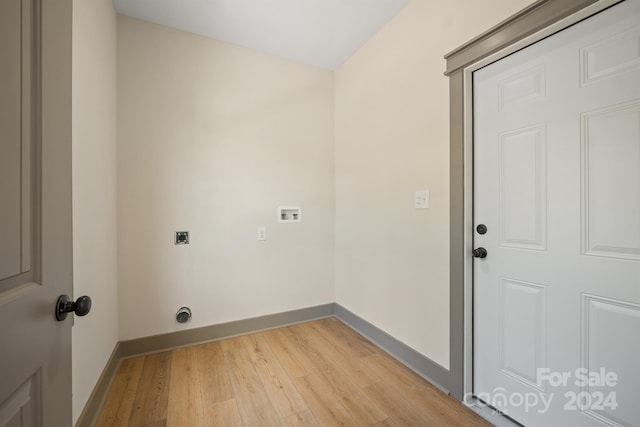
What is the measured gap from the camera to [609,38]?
1.09m

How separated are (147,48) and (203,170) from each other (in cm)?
103

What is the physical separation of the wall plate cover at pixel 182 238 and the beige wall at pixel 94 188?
0.41 meters

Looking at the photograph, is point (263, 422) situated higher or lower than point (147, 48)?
lower

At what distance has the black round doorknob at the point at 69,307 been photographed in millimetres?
680

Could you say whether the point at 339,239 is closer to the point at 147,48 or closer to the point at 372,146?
the point at 372,146

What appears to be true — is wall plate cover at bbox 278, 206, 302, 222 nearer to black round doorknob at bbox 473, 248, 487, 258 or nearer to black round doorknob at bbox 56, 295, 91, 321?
black round doorknob at bbox 473, 248, 487, 258

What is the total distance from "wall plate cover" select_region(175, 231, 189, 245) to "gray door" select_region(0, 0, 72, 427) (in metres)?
1.49

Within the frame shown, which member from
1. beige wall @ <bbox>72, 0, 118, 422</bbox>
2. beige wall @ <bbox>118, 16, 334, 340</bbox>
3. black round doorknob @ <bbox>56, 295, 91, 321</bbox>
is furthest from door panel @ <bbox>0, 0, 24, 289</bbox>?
beige wall @ <bbox>118, 16, 334, 340</bbox>

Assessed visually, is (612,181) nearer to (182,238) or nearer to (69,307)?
(69,307)

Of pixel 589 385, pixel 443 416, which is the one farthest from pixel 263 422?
pixel 589 385

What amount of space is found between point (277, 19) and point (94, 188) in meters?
1.80

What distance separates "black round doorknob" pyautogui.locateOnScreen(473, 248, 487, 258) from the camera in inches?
60.1

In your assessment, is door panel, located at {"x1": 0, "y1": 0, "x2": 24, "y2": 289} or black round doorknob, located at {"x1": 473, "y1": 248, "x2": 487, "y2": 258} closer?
door panel, located at {"x1": 0, "y1": 0, "x2": 24, "y2": 289}

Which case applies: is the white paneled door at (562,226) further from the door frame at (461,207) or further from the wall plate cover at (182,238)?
the wall plate cover at (182,238)
